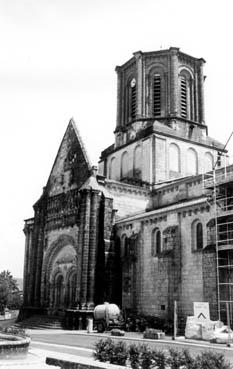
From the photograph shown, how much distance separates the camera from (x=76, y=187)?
4125 centimetres

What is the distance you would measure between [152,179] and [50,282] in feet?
44.3

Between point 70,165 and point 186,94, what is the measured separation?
1363 centimetres

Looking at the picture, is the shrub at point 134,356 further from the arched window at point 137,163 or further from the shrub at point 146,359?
the arched window at point 137,163

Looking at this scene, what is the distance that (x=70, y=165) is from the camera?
43.3 m

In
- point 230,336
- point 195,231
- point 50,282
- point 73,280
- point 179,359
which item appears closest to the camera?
point 179,359

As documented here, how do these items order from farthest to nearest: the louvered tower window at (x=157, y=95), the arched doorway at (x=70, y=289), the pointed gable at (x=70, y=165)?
the louvered tower window at (x=157, y=95) < the pointed gable at (x=70, y=165) < the arched doorway at (x=70, y=289)

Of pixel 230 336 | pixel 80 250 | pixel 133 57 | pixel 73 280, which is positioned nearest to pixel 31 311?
pixel 73 280

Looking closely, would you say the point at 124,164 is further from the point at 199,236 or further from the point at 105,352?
the point at 105,352

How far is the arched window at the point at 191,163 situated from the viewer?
146ft

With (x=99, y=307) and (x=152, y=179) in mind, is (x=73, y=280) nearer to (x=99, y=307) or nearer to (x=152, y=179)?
(x=99, y=307)

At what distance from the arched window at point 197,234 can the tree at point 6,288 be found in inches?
1785

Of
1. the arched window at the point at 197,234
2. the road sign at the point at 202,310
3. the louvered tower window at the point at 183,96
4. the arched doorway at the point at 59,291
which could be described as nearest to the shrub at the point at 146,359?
the road sign at the point at 202,310

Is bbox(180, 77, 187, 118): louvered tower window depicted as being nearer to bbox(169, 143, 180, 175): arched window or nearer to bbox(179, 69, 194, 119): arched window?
bbox(179, 69, 194, 119): arched window

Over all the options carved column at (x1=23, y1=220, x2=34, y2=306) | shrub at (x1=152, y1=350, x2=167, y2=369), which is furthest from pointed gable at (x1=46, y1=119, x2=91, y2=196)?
shrub at (x1=152, y1=350, x2=167, y2=369)
